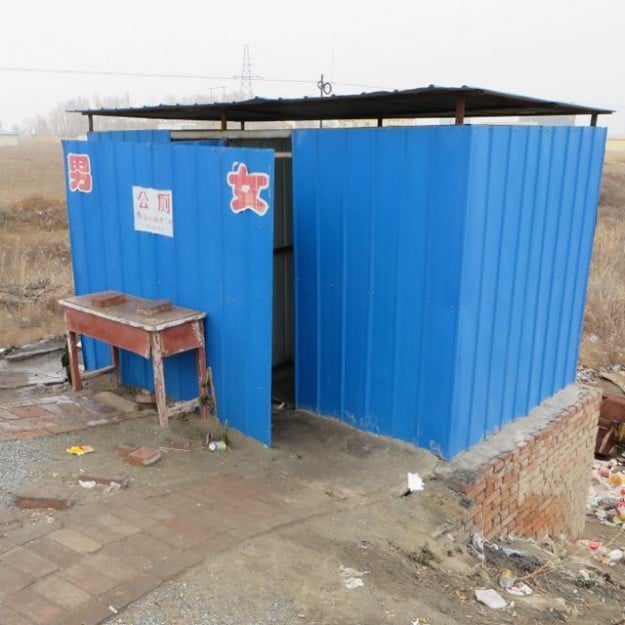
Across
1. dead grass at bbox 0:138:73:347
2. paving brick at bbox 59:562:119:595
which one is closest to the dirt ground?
paving brick at bbox 59:562:119:595

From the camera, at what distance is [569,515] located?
6.29 metres

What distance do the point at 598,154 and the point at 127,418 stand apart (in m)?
4.61

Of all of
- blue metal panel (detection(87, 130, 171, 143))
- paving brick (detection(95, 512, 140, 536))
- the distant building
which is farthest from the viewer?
the distant building

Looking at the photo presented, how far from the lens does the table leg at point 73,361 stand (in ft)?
17.9

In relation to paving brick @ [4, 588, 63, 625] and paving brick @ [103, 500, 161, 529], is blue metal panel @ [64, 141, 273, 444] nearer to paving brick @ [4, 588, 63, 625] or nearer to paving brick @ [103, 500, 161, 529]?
paving brick @ [103, 500, 161, 529]

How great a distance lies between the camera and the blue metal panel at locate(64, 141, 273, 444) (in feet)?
14.8

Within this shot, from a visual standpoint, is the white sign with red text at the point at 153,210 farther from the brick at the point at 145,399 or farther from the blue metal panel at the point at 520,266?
the blue metal panel at the point at 520,266

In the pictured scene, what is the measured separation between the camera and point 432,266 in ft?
14.4

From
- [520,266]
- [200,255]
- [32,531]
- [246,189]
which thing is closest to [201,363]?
[200,255]

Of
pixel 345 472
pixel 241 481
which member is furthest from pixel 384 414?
pixel 241 481

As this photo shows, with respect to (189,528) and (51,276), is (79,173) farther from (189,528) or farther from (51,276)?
(51,276)

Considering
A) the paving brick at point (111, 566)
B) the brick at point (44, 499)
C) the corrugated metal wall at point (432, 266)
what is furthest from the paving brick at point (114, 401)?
the paving brick at point (111, 566)

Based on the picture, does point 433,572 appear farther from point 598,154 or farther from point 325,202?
point 598,154

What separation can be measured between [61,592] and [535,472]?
154 inches
